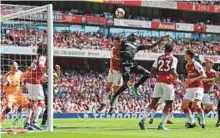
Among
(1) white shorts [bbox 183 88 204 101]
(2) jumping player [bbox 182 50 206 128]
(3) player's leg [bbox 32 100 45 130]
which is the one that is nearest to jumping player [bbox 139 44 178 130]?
(2) jumping player [bbox 182 50 206 128]

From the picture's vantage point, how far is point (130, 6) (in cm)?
5512

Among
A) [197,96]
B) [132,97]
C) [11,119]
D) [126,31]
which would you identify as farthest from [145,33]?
[197,96]

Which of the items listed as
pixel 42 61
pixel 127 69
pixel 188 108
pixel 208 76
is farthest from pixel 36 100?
pixel 208 76

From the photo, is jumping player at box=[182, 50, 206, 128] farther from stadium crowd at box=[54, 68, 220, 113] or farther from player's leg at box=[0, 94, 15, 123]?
stadium crowd at box=[54, 68, 220, 113]

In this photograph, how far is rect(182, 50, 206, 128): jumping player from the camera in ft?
52.4

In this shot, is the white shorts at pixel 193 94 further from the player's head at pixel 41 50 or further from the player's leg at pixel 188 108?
the player's head at pixel 41 50

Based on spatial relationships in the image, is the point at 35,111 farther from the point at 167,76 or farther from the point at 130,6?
the point at 130,6

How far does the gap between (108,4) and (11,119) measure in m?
33.6

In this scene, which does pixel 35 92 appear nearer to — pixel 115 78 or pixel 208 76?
pixel 115 78

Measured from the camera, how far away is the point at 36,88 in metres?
15.1

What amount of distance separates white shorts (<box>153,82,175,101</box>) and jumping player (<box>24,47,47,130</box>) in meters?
2.98

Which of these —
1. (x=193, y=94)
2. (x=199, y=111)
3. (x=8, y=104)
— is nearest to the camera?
(x=8, y=104)

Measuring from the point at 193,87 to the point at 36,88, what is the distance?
14.6 ft

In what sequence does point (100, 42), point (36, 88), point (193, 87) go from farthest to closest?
point (100, 42), point (193, 87), point (36, 88)
